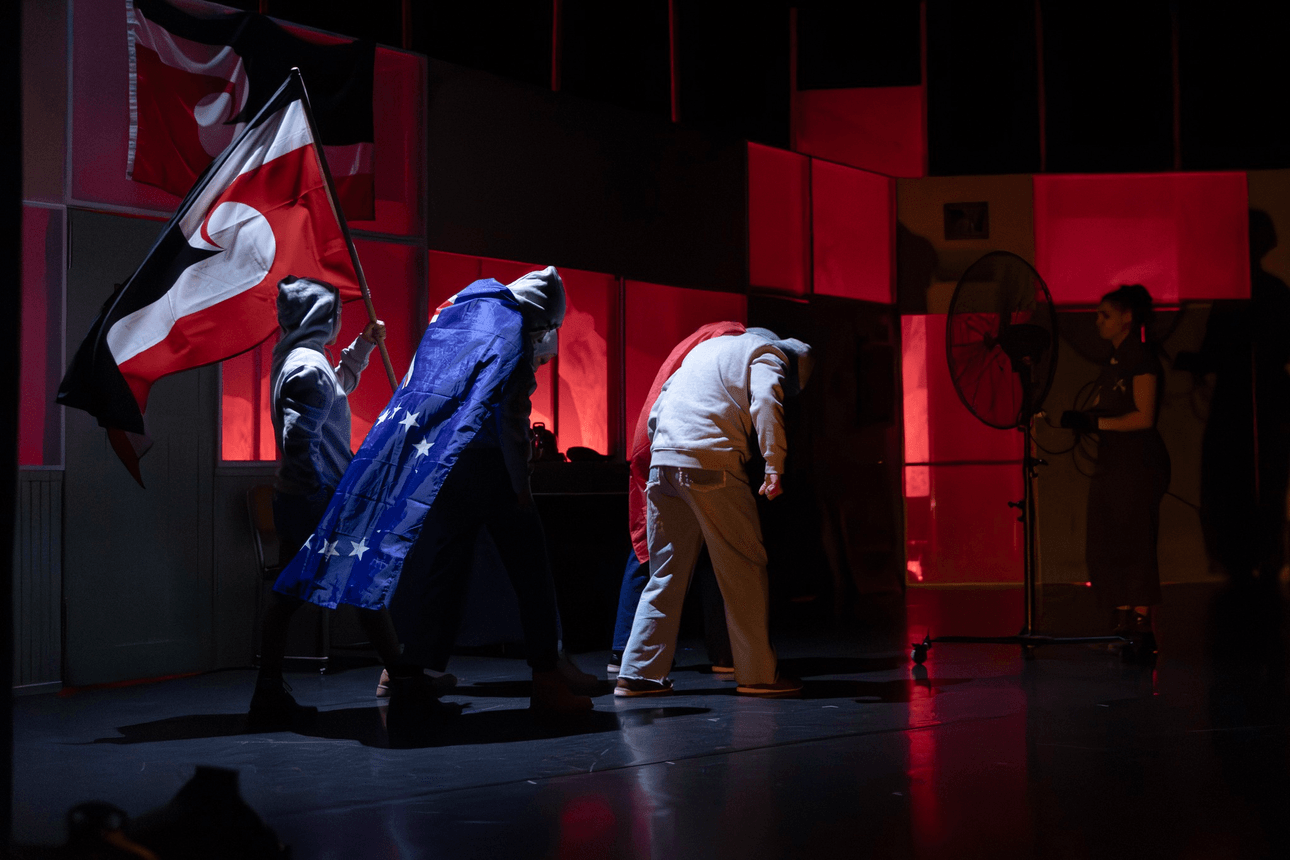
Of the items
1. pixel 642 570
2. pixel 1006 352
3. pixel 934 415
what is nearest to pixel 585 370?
pixel 642 570

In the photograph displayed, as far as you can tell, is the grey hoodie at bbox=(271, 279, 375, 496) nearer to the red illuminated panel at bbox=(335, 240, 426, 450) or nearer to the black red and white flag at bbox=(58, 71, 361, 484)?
the black red and white flag at bbox=(58, 71, 361, 484)

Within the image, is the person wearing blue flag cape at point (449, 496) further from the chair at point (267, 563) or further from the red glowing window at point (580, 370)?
the red glowing window at point (580, 370)

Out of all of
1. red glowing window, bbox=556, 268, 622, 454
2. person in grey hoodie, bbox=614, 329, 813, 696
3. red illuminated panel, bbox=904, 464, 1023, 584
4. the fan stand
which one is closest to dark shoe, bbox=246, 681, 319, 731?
person in grey hoodie, bbox=614, 329, 813, 696

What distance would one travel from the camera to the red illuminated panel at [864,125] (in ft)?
35.1

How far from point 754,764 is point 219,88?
4455mm

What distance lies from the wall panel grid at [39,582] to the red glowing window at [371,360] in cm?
119

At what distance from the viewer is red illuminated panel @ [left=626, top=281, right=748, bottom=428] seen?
352 inches

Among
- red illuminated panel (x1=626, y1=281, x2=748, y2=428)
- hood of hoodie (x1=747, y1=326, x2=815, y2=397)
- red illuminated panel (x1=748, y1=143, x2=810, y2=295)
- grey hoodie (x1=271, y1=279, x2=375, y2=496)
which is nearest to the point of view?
grey hoodie (x1=271, y1=279, x2=375, y2=496)

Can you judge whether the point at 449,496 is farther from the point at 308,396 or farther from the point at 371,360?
the point at 371,360

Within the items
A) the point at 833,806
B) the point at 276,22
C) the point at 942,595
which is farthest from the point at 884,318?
the point at 833,806

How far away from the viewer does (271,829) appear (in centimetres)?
311

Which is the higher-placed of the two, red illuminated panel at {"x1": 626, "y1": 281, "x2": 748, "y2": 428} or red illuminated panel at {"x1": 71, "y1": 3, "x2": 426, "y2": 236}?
red illuminated panel at {"x1": 71, "y1": 3, "x2": 426, "y2": 236}

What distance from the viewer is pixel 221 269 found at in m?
5.12

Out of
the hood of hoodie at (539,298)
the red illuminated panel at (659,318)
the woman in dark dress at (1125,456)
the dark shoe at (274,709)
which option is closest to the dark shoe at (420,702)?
the dark shoe at (274,709)
